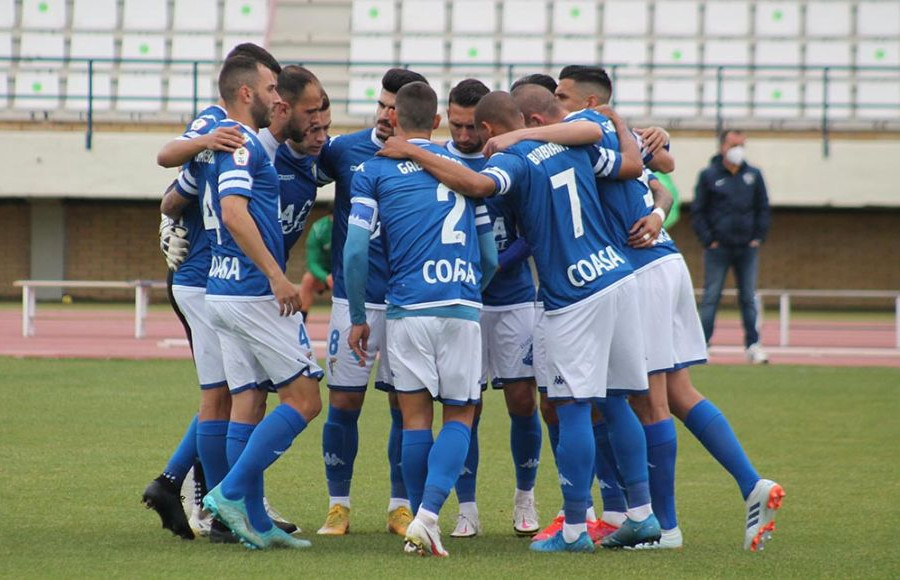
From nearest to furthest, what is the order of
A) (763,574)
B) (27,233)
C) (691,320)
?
(763,574)
(691,320)
(27,233)

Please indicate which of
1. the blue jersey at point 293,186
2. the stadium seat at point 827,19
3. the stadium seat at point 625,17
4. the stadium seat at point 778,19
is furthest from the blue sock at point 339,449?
the stadium seat at point 827,19

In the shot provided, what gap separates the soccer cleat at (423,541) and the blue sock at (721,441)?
1465 millimetres

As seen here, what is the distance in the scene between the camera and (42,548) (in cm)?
557

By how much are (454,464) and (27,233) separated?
21774 millimetres

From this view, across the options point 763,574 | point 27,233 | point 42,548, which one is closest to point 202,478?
point 42,548

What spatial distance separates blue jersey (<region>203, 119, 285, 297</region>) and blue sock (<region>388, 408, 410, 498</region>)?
48.4 inches

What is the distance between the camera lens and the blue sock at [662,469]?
6.04m

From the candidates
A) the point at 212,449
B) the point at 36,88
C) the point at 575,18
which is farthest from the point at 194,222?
the point at 575,18

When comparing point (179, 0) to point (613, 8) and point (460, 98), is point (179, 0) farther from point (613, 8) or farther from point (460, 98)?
point (460, 98)

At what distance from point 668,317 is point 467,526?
1.44 metres

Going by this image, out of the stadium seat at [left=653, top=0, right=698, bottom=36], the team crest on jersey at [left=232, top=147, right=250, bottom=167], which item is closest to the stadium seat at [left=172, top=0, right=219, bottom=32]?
the stadium seat at [left=653, top=0, right=698, bottom=36]

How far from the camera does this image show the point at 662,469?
608cm

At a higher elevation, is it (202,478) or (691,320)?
(691,320)

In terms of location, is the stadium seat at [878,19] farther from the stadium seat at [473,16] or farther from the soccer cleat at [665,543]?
the soccer cleat at [665,543]
